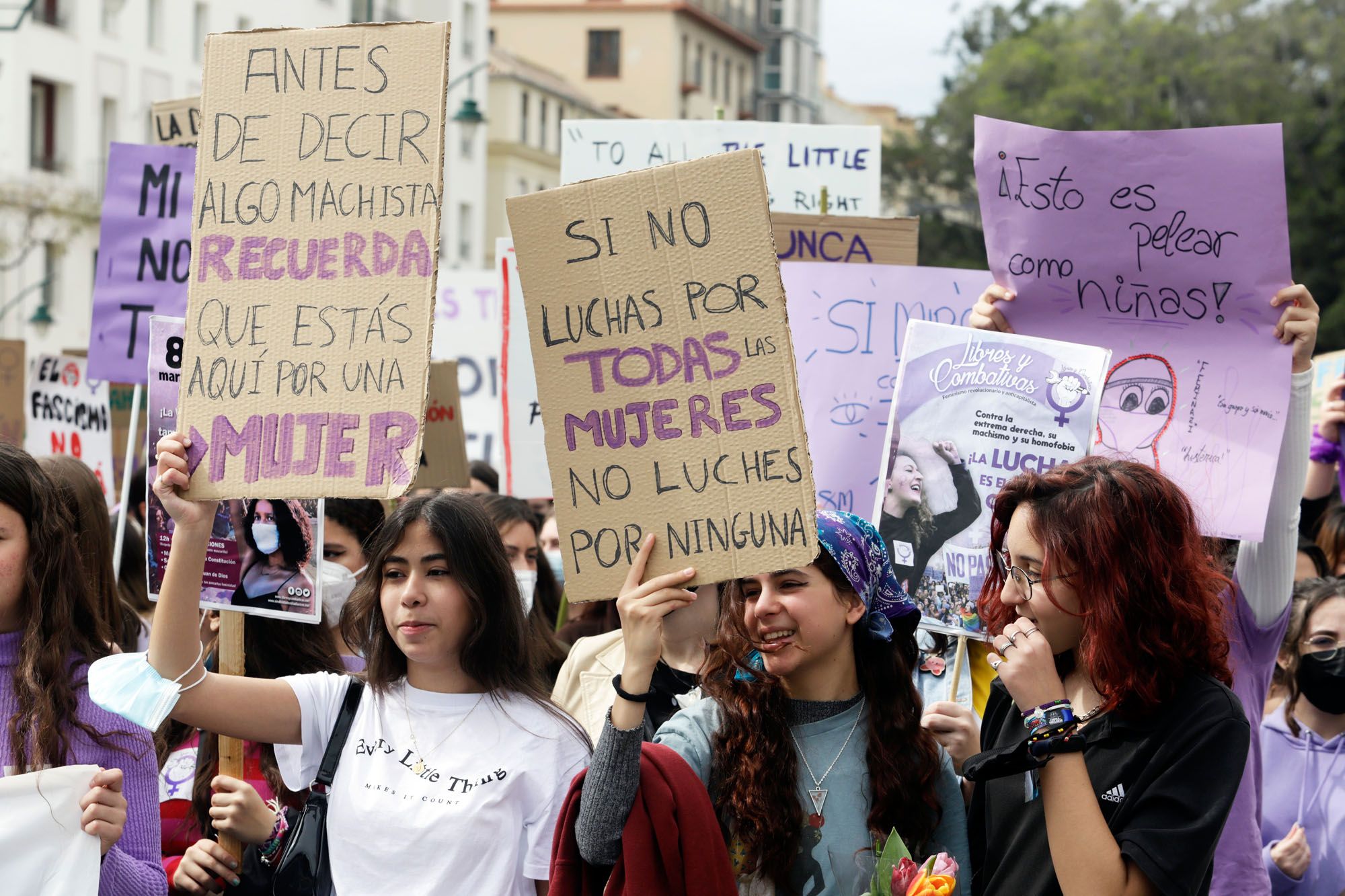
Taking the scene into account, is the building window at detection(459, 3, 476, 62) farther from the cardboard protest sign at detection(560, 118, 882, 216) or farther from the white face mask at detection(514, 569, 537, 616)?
the white face mask at detection(514, 569, 537, 616)

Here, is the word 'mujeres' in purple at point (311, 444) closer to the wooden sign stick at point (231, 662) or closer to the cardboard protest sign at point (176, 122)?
the wooden sign stick at point (231, 662)

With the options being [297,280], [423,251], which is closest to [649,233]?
[423,251]

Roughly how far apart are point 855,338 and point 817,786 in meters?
2.44

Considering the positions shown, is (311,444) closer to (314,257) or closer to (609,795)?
(314,257)

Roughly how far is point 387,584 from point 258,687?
372mm

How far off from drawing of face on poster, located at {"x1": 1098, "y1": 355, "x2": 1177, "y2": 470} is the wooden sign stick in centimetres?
223

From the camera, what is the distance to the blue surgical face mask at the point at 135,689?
3.04 meters

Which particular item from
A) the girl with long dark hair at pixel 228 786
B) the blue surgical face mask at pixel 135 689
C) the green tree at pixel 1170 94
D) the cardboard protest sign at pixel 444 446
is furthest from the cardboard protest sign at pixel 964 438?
the green tree at pixel 1170 94

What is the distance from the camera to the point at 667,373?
2.99 m

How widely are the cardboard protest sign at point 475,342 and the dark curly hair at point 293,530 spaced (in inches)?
204

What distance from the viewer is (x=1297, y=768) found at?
181 inches

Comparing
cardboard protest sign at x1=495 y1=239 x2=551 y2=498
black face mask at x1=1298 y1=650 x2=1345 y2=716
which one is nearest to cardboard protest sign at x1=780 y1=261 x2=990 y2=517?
black face mask at x1=1298 y1=650 x2=1345 y2=716

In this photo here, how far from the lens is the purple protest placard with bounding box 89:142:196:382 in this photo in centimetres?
551

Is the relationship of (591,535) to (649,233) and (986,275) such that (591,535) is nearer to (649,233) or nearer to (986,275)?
(649,233)
